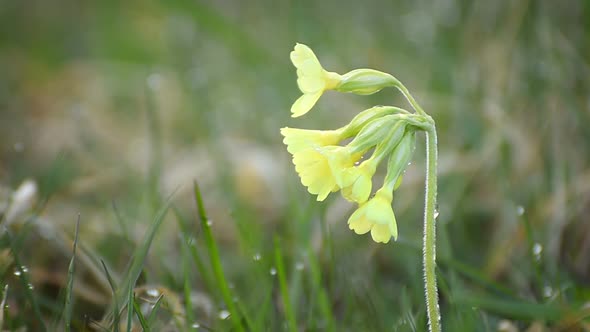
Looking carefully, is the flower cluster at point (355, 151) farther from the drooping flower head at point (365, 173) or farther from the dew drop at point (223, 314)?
the dew drop at point (223, 314)

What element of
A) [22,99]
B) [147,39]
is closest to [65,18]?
[147,39]

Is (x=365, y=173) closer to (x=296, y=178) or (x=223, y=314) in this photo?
(x=223, y=314)

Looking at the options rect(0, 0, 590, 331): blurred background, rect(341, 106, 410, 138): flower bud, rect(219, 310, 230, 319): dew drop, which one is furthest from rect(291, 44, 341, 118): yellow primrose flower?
rect(219, 310, 230, 319): dew drop

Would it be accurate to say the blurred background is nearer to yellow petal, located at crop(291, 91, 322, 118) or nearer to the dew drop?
the dew drop

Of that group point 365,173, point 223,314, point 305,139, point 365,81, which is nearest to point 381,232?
point 365,173

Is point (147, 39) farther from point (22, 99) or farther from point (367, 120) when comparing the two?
point (367, 120)
